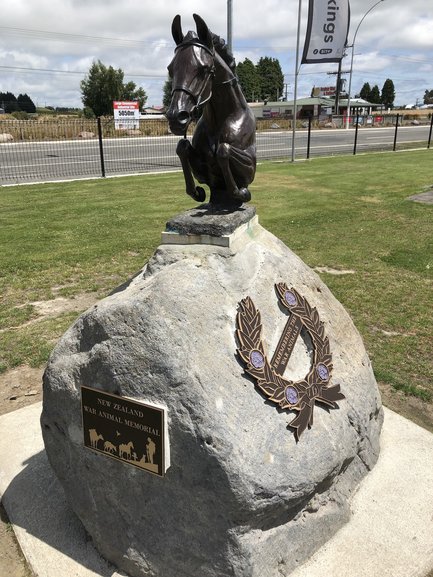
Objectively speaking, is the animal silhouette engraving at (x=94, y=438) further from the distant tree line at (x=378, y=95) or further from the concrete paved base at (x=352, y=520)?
the distant tree line at (x=378, y=95)

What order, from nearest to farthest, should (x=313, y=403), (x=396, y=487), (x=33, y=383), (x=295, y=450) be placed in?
(x=295, y=450)
(x=313, y=403)
(x=396, y=487)
(x=33, y=383)

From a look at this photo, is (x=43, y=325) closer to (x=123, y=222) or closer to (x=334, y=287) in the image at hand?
(x=334, y=287)

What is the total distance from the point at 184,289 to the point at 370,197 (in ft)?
38.5

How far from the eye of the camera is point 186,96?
2.59 metres

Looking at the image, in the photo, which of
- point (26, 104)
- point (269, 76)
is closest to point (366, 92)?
point (269, 76)

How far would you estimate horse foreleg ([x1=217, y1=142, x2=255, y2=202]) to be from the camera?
10.3 ft

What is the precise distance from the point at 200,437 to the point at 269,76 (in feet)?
334

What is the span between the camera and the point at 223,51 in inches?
120

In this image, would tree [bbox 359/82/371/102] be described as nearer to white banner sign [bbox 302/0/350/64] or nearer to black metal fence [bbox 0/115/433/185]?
black metal fence [bbox 0/115/433/185]

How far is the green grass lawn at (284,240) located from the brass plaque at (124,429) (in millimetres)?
2603

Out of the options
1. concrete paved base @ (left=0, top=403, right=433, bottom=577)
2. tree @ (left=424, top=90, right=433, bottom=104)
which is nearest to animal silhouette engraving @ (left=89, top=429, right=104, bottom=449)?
concrete paved base @ (left=0, top=403, right=433, bottom=577)

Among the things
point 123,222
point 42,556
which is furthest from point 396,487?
point 123,222

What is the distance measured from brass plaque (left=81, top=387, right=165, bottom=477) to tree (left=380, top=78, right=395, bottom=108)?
11544cm

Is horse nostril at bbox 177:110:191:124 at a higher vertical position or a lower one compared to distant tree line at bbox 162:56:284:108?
lower
